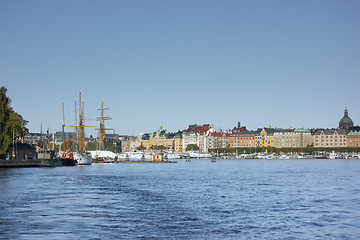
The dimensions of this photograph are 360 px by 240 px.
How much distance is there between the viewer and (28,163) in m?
92.7

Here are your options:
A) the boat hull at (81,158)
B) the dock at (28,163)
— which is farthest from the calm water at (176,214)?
the boat hull at (81,158)

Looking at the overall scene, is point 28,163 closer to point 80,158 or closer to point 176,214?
point 80,158

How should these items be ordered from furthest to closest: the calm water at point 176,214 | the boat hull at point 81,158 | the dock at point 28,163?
the boat hull at point 81,158
the dock at point 28,163
the calm water at point 176,214

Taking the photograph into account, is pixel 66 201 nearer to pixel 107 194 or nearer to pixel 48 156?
pixel 107 194

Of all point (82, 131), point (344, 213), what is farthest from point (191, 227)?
point (82, 131)

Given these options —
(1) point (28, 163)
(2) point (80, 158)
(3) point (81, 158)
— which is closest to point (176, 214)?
(1) point (28, 163)

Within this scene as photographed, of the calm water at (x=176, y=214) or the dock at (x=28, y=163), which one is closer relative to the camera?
the calm water at (x=176, y=214)

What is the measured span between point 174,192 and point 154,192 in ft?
5.72

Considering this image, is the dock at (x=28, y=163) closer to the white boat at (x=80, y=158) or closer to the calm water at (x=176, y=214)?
the white boat at (x=80, y=158)

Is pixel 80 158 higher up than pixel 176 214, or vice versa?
pixel 80 158

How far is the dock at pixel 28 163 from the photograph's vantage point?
279 ft

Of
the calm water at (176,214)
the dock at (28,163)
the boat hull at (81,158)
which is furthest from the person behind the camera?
the boat hull at (81,158)

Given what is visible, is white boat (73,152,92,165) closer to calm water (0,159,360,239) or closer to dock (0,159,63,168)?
dock (0,159,63,168)

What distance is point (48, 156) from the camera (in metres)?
107
